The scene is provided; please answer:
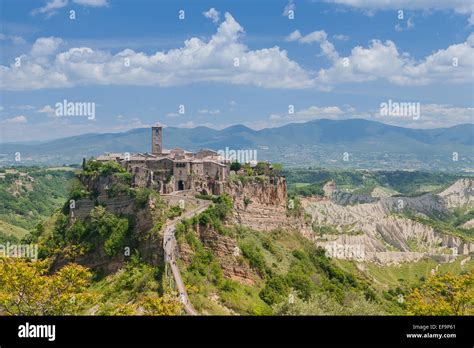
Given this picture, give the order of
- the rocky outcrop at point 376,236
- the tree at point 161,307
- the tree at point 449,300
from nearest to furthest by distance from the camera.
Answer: the tree at point 161,307 < the tree at point 449,300 < the rocky outcrop at point 376,236

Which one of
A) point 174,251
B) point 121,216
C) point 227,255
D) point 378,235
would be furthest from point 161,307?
point 378,235

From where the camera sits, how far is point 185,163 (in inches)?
1865

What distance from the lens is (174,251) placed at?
36500 mm

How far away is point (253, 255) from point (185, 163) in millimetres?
10403

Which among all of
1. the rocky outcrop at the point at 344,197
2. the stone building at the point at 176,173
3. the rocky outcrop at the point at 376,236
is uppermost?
the stone building at the point at 176,173

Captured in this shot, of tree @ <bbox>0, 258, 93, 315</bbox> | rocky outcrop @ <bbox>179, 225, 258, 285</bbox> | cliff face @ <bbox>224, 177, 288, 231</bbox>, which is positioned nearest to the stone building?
cliff face @ <bbox>224, 177, 288, 231</bbox>

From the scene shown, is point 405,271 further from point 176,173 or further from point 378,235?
point 176,173

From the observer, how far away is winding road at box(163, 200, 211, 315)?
30.0m

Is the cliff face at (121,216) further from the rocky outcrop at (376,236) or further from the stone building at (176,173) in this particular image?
the rocky outcrop at (376,236)

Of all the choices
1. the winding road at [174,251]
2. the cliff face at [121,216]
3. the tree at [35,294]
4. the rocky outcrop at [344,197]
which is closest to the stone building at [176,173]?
the cliff face at [121,216]

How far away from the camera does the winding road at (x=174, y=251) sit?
98.4ft

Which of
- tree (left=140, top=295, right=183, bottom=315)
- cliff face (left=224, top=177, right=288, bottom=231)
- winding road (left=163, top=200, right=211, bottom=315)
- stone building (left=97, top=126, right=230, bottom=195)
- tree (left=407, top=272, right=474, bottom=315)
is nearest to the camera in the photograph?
tree (left=140, top=295, right=183, bottom=315)

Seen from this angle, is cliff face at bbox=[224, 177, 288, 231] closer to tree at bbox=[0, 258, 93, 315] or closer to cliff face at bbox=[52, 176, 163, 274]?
cliff face at bbox=[52, 176, 163, 274]
